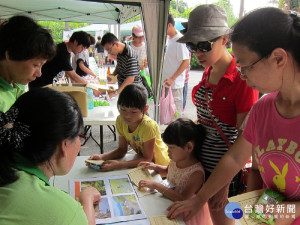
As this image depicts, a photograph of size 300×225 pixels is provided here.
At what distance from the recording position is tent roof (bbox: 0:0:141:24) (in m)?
4.91

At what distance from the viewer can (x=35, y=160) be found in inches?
30.2

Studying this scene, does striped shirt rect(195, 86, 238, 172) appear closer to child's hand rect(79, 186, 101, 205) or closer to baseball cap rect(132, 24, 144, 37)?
child's hand rect(79, 186, 101, 205)

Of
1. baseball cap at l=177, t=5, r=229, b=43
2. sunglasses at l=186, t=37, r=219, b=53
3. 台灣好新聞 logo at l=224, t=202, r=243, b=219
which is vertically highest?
baseball cap at l=177, t=5, r=229, b=43

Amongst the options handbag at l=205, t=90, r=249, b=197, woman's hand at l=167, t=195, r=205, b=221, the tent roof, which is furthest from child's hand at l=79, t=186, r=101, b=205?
the tent roof

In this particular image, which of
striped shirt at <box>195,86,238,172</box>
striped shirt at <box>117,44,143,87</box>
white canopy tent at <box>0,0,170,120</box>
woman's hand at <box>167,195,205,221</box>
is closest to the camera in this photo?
woman's hand at <box>167,195,205,221</box>

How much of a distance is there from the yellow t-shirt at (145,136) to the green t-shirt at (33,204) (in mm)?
918

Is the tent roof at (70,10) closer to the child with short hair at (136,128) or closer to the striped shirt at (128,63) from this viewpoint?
the striped shirt at (128,63)

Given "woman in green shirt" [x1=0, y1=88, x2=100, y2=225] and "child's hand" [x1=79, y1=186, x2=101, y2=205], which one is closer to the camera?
"woman in green shirt" [x1=0, y1=88, x2=100, y2=225]

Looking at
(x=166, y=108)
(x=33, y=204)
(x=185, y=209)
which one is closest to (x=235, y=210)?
(x=185, y=209)

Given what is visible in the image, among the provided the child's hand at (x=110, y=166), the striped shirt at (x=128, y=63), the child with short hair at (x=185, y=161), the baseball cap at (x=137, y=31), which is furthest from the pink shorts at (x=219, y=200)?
the baseball cap at (x=137, y=31)

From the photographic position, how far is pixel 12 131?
2.32 feet

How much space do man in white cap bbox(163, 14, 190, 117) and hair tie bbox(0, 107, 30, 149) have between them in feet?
8.44

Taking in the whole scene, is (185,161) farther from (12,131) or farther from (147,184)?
(12,131)

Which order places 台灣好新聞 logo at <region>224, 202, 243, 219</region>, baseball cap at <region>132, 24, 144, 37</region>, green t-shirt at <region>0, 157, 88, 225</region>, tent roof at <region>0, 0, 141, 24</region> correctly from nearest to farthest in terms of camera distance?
green t-shirt at <region>0, 157, 88, 225</region> < 台灣好新聞 logo at <region>224, 202, 243, 219</region> < baseball cap at <region>132, 24, 144, 37</region> < tent roof at <region>0, 0, 141, 24</region>
